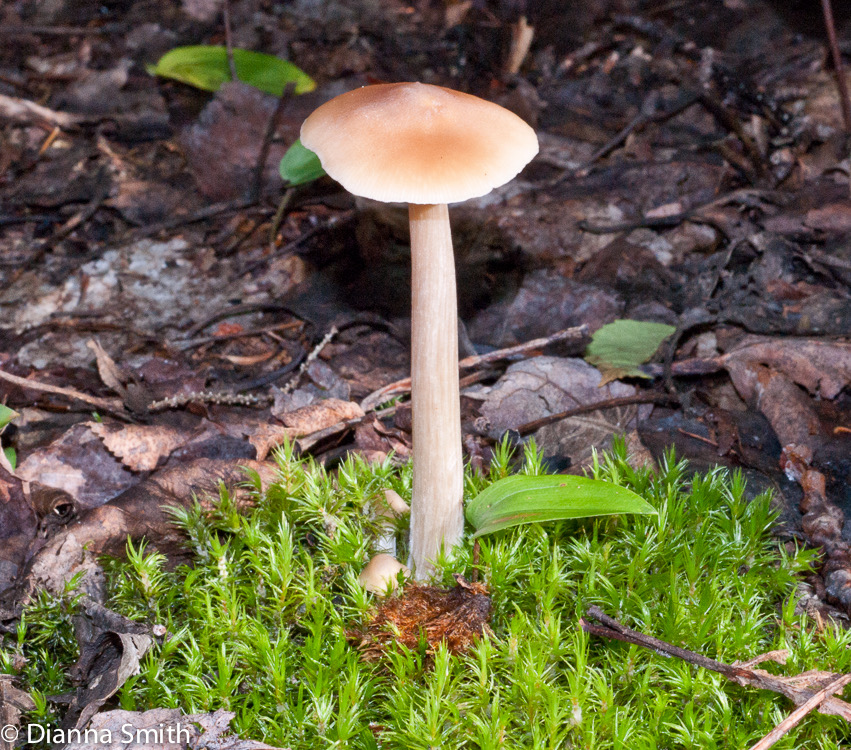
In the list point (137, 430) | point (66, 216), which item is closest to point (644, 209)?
point (137, 430)

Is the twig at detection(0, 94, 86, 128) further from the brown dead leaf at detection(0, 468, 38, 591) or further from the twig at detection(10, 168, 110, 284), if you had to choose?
the brown dead leaf at detection(0, 468, 38, 591)

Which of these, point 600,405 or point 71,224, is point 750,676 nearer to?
point 600,405

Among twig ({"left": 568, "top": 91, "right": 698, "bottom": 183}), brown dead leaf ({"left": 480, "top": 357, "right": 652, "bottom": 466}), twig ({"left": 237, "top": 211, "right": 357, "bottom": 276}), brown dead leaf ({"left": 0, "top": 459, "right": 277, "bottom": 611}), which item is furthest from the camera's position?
twig ({"left": 568, "top": 91, "right": 698, "bottom": 183})

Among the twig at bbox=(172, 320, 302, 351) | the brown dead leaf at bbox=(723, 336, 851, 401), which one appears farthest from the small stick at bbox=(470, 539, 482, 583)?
the twig at bbox=(172, 320, 302, 351)

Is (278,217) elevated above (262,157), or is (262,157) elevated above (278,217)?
(262,157)

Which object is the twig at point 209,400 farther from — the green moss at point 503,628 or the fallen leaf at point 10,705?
the fallen leaf at point 10,705

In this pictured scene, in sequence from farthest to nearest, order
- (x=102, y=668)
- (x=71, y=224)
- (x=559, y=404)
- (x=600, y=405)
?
(x=71, y=224)
(x=559, y=404)
(x=600, y=405)
(x=102, y=668)

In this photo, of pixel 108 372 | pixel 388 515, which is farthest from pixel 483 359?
pixel 108 372
